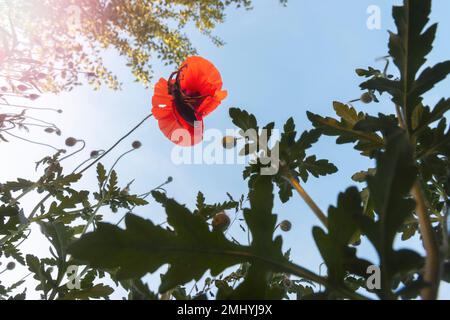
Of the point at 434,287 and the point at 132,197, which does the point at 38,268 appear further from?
the point at 434,287

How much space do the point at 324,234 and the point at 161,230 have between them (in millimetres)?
336

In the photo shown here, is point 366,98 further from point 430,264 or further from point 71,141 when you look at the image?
point 71,141

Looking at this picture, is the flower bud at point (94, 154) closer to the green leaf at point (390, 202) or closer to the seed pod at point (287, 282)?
the seed pod at point (287, 282)

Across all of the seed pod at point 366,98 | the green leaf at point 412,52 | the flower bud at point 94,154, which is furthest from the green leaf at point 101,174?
the green leaf at point 412,52

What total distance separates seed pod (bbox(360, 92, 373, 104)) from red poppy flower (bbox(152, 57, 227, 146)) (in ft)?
2.45

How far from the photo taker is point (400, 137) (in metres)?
0.59

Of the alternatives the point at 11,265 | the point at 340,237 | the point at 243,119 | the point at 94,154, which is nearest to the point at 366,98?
the point at 243,119

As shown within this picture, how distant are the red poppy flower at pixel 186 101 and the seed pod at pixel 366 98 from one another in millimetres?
746

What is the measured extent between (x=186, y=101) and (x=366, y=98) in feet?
2.86

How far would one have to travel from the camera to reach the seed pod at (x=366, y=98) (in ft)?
5.82

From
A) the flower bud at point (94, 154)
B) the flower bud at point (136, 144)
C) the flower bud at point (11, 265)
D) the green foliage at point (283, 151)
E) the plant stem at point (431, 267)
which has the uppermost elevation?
the flower bud at point (136, 144)

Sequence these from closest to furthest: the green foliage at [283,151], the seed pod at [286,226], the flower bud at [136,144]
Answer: the green foliage at [283,151]
the seed pod at [286,226]
the flower bud at [136,144]

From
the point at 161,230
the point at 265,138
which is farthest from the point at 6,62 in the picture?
the point at 161,230

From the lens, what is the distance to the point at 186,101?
1976 millimetres
